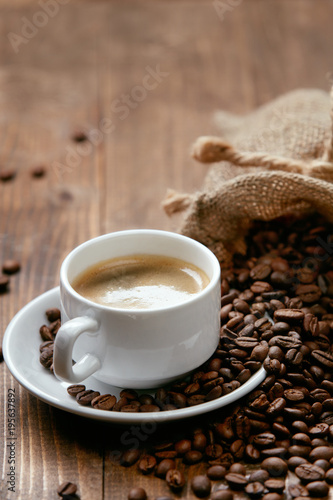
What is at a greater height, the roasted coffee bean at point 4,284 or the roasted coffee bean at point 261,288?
the roasted coffee bean at point 261,288

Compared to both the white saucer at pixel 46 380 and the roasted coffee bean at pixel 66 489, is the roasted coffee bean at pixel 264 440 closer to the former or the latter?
the white saucer at pixel 46 380

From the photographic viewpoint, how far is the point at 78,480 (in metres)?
1.11

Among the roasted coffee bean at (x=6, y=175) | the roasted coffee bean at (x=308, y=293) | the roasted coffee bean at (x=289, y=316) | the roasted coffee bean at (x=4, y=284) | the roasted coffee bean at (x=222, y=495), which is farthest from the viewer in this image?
the roasted coffee bean at (x=6, y=175)

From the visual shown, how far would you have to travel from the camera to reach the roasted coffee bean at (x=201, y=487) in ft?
3.47

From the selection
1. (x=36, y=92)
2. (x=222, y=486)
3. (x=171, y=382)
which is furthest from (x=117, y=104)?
(x=222, y=486)

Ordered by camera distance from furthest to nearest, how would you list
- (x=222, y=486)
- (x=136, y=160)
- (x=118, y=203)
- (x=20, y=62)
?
(x=20, y=62)
(x=136, y=160)
(x=118, y=203)
(x=222, y=486)

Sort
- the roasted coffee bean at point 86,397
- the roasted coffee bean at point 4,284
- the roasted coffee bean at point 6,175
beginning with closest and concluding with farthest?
1. the roasted coffee bean at point 86,397
2. the roasted coffee bean at point 4,284
3. the roasted coffee bean at point 6,175

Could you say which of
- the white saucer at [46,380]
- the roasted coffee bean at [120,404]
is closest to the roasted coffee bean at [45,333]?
the white saucer at [46,380]

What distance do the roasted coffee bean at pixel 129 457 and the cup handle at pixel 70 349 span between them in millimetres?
144

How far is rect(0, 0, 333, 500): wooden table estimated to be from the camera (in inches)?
46.6

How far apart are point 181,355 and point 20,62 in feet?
6.28

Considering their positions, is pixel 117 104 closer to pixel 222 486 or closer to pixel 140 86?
pixel 140 86

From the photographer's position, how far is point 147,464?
3.64 feet

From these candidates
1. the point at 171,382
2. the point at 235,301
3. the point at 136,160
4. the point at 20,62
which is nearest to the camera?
the point at 171,382
